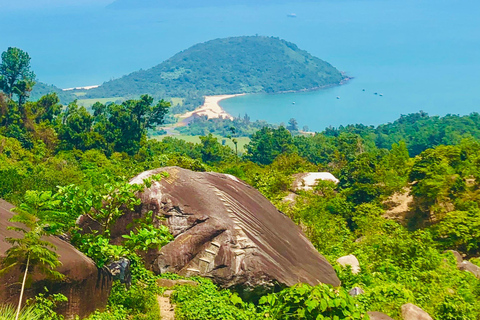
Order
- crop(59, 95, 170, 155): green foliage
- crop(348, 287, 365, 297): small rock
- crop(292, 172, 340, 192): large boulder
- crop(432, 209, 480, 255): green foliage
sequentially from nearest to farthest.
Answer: crop(348, 287, 365, 297): small rock, crop(432, 209, 480, 255): green foliage, crop(292, 172, 340, 192): large boulder, crop(59, 95, 170, 155): green foliage

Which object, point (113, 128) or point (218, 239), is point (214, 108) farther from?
point (218, 239)

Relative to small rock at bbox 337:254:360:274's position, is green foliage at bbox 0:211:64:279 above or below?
above

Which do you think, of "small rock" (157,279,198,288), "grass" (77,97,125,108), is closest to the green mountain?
"grass" (77,97,125,108)

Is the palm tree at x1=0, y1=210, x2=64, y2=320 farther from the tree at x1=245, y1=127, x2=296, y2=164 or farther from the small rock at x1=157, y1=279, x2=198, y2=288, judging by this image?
the tree at x1=245, y1=127, x2=296, y2=164

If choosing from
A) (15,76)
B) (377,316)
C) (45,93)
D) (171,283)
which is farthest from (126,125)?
(45,93)

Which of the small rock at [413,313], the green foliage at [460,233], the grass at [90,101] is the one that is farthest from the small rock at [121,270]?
the grass at [90,101]

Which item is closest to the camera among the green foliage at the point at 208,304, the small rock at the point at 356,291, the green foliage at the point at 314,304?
the green foliage at the point at 314,304

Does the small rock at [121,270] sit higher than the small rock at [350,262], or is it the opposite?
the small rock at [121,270]

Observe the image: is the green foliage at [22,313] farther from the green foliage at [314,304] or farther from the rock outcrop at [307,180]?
the rock outcrop at [307,180]
